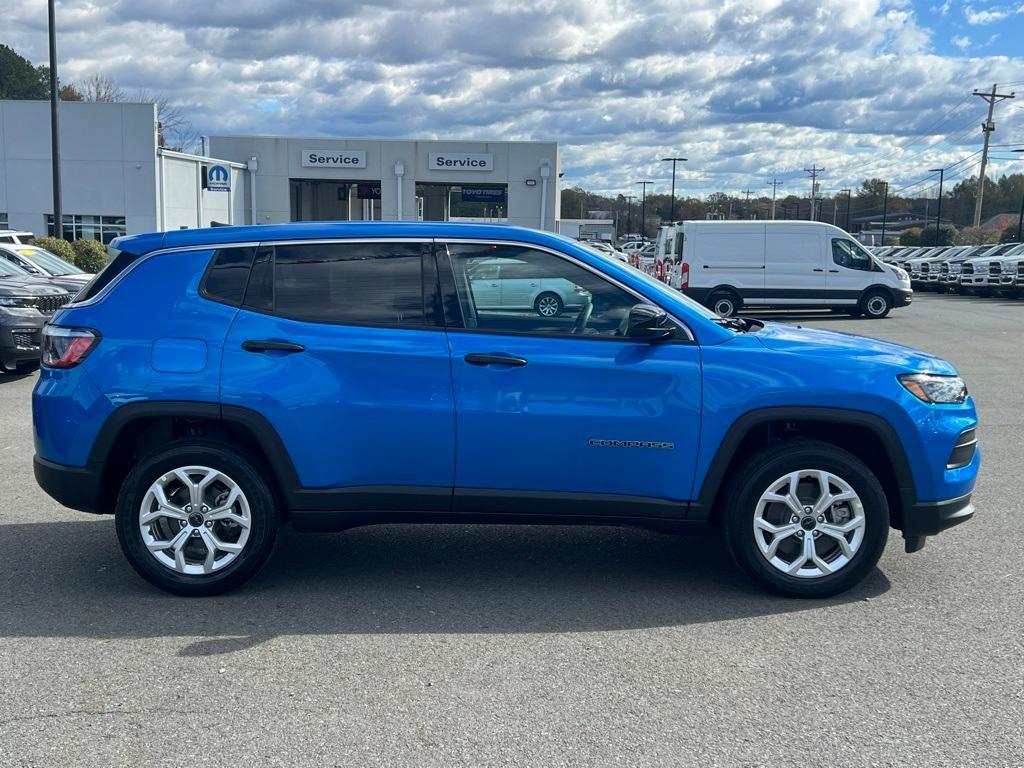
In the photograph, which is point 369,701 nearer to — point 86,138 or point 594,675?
point 594,675

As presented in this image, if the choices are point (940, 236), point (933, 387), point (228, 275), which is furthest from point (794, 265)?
point (940, 236)

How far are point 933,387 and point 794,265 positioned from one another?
64.9ft

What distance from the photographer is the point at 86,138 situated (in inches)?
1599

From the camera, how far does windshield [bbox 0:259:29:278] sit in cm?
1413

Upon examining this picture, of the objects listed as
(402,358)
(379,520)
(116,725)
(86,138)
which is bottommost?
(116,725)

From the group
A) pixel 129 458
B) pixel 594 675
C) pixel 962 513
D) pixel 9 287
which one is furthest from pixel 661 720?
pixel 9 287

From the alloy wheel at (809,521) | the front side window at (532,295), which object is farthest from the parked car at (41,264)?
the alloy wheel at (809,521)

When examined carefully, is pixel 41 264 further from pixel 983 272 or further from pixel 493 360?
pixel 983 272

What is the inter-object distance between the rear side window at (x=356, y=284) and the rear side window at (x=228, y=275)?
79 mm

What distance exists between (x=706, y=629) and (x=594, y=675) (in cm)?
73

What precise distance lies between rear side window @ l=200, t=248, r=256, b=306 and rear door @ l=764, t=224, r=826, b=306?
20237mm

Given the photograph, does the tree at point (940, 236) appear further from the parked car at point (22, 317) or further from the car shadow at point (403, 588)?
the car shadow at point (403, 588)

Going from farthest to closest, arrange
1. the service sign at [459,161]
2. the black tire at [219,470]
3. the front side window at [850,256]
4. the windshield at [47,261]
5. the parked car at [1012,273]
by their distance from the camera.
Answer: the service sign at [459,161], the parked car at [1012,273], the front side window at [850,256], the windshield at [47,261], the black tire at [219,470]

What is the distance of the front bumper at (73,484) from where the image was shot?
489 cm
